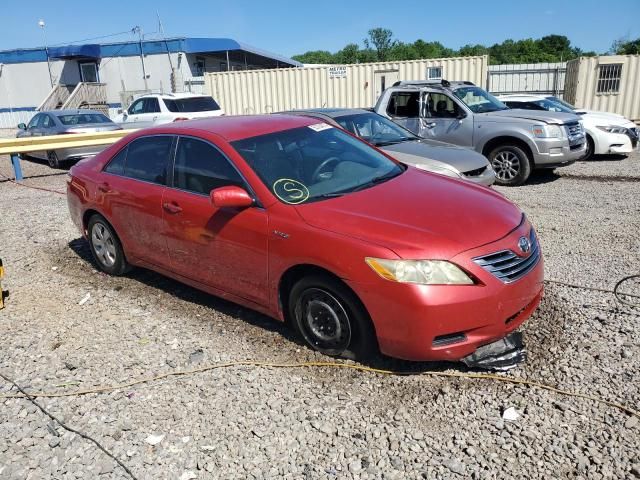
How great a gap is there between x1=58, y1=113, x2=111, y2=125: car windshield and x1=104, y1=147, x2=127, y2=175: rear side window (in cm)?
994

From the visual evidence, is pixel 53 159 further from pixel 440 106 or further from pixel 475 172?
pixel 475 172

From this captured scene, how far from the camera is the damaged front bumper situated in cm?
347

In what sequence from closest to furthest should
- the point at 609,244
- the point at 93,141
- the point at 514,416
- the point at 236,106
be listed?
the point at 514,416, the point at 609,244, the point at 93,141, the point at 236,106

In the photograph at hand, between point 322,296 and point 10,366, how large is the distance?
2.37 meters

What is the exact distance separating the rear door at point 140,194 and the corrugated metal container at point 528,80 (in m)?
21.3

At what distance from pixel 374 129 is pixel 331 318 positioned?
209 inches

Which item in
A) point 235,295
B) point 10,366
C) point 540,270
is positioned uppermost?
point 540,270

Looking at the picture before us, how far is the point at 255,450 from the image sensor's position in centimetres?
290

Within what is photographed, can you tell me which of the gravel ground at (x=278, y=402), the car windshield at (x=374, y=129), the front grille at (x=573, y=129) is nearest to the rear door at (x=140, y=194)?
the gravel ground at (x=278, y=402)

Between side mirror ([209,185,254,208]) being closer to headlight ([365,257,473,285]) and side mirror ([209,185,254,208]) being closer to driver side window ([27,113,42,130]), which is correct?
headlight ([365,257,473,285])

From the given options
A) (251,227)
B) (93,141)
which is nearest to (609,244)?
(251,227)

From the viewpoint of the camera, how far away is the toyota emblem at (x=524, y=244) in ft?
11.5

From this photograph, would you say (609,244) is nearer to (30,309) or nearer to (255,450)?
(255,450)

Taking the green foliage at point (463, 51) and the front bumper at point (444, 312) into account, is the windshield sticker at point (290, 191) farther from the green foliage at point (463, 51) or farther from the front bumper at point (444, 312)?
the green foliage at point (463, 51)
